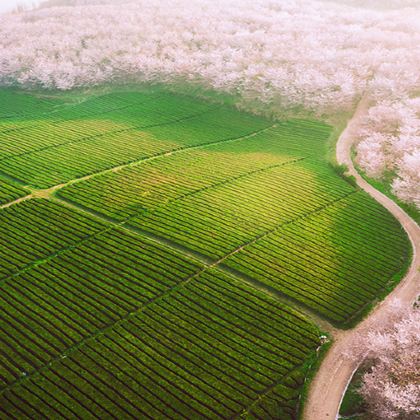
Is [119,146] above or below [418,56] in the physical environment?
below

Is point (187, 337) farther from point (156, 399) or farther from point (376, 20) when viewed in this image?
point (376, 20)

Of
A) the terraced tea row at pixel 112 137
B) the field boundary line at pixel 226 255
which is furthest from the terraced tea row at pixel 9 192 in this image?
the field boundary line at pixel 226 255

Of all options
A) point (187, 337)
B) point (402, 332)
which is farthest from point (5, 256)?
point (402, 332)

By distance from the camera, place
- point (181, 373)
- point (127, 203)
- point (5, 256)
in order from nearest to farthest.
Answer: point (181, 373), point (5, 256), point (127, 203)

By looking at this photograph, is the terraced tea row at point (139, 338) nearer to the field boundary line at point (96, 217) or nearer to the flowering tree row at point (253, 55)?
the field boundary line at point (96, 217)

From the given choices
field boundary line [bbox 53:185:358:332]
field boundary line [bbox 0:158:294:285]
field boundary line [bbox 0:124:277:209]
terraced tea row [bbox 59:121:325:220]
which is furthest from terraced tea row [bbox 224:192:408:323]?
field boundary line [bbox 0:124:277:209]

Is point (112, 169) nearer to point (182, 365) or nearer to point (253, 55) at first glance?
point (182, 365)

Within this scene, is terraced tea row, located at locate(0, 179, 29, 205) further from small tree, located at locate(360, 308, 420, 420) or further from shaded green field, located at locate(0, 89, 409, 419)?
small tree, located at locate(360, 308, 420, 420)

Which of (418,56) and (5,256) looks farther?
(418,56)
